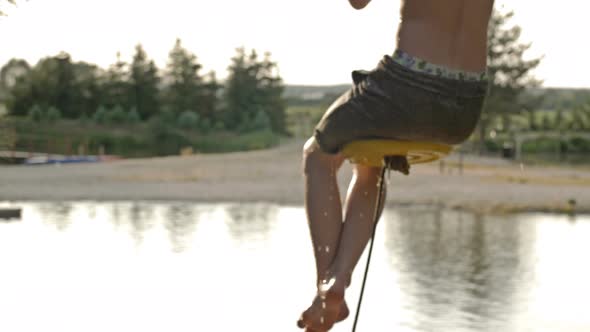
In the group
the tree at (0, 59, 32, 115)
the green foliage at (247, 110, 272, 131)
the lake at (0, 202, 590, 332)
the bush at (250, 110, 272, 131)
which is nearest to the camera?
A: the lake at (0, 202, 590, 332)

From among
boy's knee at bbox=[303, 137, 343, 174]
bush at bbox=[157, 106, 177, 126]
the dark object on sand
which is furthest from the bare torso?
bush at bbox=[157, 106, 177, 126]

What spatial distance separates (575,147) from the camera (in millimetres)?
86125

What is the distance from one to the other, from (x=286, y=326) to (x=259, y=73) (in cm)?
5937

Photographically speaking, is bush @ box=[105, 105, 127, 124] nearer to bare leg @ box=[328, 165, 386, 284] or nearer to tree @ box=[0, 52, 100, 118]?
tree @ box=[0, 52, 100, 118]

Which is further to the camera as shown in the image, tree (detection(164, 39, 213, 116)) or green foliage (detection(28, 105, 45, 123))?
tree (detection(164, 39, 213, 116))

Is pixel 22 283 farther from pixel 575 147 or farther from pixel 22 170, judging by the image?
pixel 575 147

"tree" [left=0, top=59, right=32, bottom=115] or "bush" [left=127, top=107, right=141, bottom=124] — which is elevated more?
"tree" [left=0, top=59, right=32, bottom=115]

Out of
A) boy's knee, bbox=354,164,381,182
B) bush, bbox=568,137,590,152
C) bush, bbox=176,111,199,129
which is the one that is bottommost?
bush, bbox=568,137,590,152

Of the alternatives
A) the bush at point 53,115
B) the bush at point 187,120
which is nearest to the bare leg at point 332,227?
the bush at point 53,115

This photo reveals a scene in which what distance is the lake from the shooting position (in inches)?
425

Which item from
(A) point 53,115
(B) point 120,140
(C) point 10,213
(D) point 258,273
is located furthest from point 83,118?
(D) point 258,273

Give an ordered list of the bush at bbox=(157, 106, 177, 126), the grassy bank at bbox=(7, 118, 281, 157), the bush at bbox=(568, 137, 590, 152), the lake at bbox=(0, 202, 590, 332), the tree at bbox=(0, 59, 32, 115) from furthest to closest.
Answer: the bush at bbox=(568, 137, 590, 152), the bush at bbox=(157, 106, 177, 126), the tree at bbox=(0, 59, 32, 115), the grassy bank at bbox=(7, 118, 281, 157), the lake at bbox=(0, 202, 590, 332)

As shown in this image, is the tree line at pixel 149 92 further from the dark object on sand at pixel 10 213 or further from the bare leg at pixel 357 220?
the bare leg at pixel 357 220

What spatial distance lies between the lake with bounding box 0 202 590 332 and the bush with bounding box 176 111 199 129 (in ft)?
130
